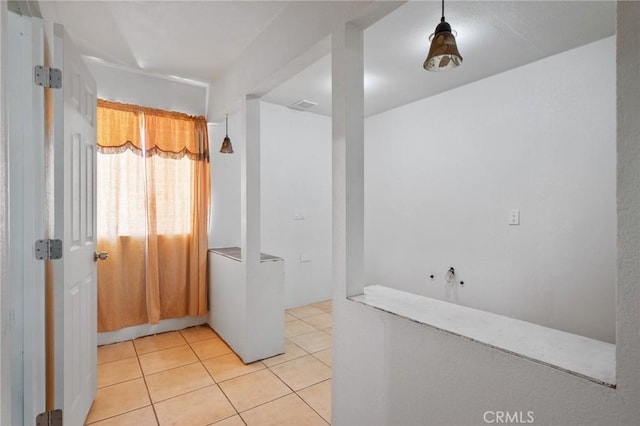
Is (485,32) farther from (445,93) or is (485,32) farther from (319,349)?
(319,349)

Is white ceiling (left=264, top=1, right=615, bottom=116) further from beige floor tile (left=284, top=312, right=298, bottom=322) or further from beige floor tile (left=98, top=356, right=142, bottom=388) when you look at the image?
beige floor tile (left=98, top=356, right=142, bottom=388)

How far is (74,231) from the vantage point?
1658mm

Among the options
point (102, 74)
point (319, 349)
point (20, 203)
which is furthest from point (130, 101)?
point (319, 349)

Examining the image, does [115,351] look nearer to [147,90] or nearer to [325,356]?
[325,356]

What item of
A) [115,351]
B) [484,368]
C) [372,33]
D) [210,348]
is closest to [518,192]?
[372,33]

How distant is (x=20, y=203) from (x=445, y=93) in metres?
3.45

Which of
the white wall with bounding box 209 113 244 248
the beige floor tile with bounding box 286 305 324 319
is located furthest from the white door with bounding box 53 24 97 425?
the beige floor tile with bounding box 286 305 324 319

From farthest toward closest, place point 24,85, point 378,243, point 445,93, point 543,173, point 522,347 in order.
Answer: point 378,243, point 445,93, point 543,173, point 24,85, point 522,347

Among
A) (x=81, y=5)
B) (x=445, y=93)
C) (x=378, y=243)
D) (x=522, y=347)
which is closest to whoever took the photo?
(x=522, y=347)

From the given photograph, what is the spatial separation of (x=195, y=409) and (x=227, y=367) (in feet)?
1.74

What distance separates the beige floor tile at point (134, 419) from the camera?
182 cm

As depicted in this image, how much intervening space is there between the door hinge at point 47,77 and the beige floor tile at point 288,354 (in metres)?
2.25

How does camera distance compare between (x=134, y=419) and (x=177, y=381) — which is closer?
(x=134, y=419)

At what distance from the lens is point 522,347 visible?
0.95m
